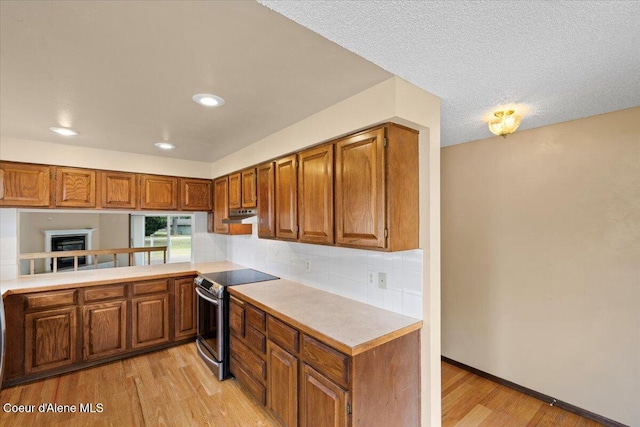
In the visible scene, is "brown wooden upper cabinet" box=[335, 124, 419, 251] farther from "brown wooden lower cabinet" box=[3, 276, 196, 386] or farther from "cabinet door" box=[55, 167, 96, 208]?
"cabinet door" box=[55, 167, 96, 208]

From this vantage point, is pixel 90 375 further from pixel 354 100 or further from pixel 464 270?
pixel 464 270

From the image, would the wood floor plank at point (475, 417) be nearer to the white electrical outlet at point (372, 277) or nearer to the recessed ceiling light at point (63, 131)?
the white electrical outlet at point (372, 277)

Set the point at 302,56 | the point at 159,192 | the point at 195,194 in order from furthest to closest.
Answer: the point at 195,194 → the point at 159,192 → the point at 302,56

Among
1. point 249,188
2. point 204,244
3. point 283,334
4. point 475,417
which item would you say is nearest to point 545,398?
point 475,417

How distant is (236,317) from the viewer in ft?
8.45

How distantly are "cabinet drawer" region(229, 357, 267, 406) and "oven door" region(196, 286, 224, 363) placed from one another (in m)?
0.17

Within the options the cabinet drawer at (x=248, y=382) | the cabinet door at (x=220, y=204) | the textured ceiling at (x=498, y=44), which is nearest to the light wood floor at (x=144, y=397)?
the cabinet drawer at (x=248, y=382)

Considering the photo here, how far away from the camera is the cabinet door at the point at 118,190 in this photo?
3.27m

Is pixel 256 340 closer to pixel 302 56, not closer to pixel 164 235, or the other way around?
pixel 302 56

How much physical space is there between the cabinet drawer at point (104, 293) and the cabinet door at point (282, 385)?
2.03 metres

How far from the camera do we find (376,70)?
5.12 ft

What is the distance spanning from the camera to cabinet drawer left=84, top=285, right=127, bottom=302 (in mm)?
2959

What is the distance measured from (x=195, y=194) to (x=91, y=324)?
181 centimetres

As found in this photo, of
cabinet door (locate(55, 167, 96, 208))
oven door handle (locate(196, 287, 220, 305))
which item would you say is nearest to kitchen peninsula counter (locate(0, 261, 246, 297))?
oven door handle (locate(196, 287, 220, 305))
